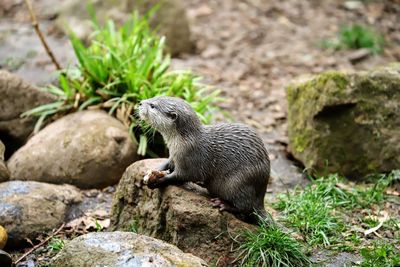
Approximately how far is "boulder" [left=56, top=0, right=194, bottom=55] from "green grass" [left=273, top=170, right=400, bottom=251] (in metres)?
5.21

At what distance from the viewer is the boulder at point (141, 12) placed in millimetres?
10609

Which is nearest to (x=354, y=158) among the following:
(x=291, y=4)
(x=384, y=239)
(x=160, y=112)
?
(x=384, y=239)

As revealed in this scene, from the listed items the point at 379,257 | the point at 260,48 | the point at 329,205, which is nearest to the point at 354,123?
the point at 329,205

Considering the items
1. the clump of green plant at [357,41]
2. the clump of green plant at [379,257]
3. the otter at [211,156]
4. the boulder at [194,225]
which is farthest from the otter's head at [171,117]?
the clump of green plant at [357,41]

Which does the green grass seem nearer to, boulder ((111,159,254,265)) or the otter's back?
boulder ((111,159,254,265))

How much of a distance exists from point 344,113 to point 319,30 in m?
6.08

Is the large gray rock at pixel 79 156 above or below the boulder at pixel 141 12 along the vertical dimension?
below

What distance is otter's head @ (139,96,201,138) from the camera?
15.8ft

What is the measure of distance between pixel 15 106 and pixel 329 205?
13.2ft

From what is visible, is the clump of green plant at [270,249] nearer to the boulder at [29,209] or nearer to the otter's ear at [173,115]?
the otter's ear at [173,115]

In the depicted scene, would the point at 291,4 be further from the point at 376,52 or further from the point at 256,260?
the point at 256,260

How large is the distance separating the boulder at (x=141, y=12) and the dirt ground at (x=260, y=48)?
0.99ft

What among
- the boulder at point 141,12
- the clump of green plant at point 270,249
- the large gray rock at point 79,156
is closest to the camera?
the clump of green plant at point 270,249

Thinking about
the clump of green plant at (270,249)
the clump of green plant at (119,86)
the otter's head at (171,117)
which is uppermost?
the otter's head at (171,117)
